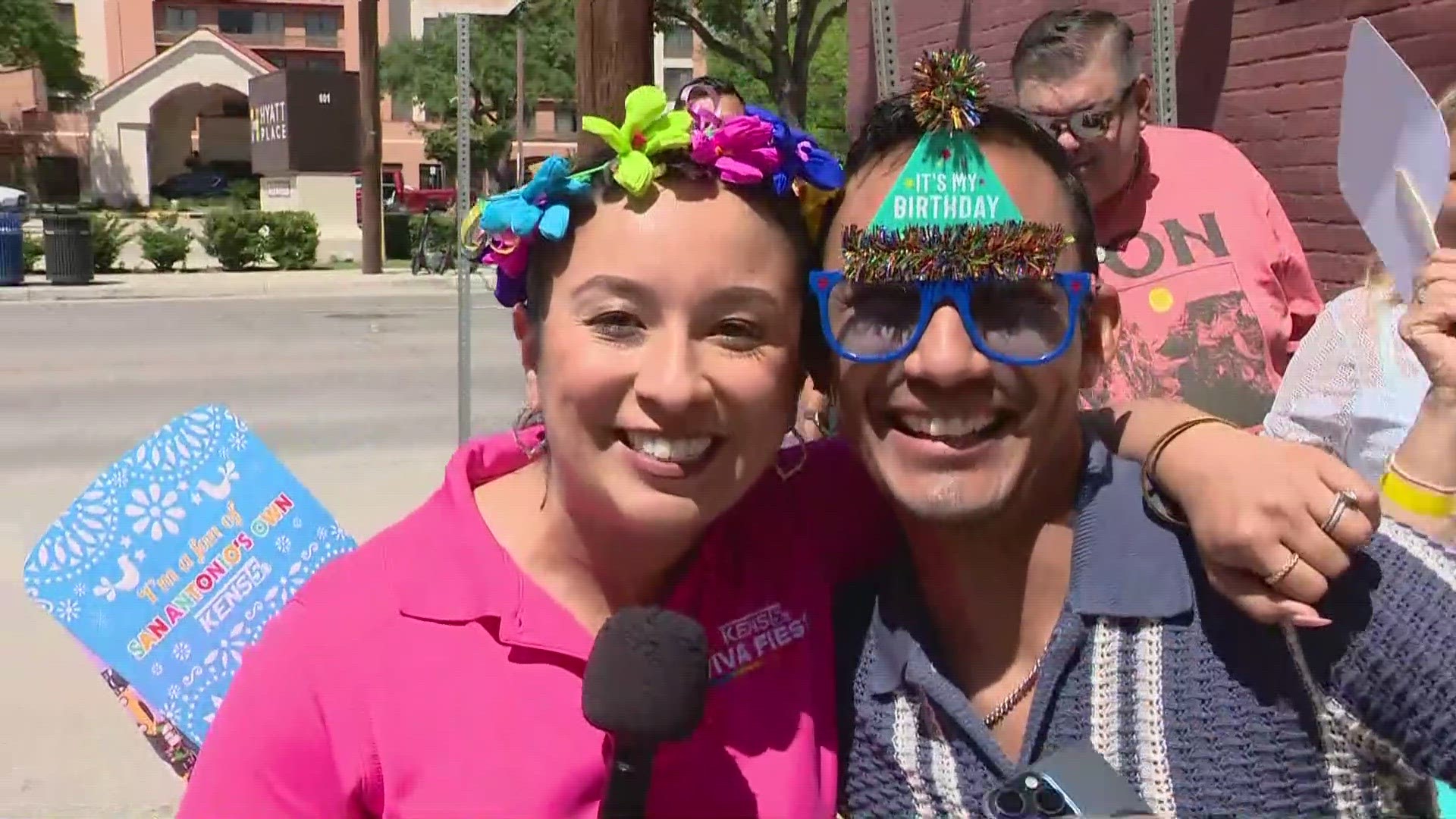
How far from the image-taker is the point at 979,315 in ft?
5.23

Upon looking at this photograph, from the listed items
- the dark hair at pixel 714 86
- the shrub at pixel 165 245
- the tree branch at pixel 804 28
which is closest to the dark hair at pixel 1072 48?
the dark hair at pixel 714 86

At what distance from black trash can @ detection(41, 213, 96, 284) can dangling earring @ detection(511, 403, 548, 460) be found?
59.9 ft

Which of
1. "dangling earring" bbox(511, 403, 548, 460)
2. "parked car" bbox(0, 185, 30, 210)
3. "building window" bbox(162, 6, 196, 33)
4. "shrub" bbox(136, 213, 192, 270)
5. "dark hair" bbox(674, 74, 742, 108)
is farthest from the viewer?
"building window" bbox(162, 6, 196, 33)

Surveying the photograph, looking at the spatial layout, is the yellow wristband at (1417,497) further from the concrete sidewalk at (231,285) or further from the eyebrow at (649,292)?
the concrete sidewalk at (231,285)

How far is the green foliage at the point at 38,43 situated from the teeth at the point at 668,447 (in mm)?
46223

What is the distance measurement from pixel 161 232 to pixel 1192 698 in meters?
21.9

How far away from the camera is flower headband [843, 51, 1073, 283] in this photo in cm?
158

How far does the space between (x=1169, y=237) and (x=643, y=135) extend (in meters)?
1.81

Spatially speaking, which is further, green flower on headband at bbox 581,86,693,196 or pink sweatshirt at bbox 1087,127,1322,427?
pink sweatshirt at bbox 1087,127,1322,427

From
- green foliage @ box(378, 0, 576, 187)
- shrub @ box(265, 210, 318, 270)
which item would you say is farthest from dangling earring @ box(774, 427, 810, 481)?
green foliage @ box(378, 0, 576, 187)

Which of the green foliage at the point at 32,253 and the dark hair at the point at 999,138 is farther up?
the dark hair at the point at 999,138

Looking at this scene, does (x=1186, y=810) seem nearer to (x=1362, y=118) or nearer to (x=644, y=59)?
(x=1362, y=118)

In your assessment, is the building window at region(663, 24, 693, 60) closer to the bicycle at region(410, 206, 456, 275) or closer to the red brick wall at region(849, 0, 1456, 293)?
the bicycle at region(410, 206, 456, 275)

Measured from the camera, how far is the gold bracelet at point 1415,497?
1.53 meters
